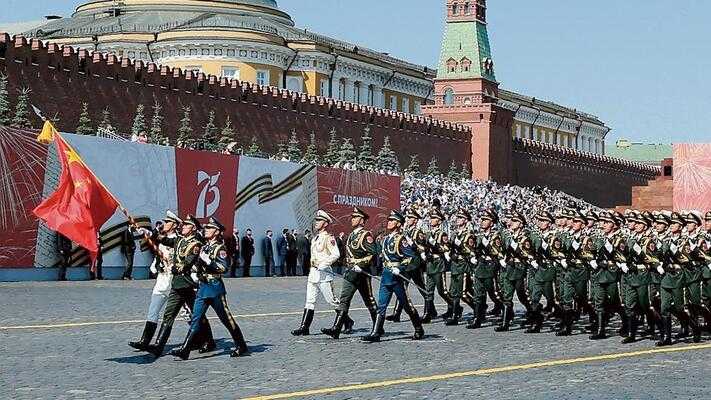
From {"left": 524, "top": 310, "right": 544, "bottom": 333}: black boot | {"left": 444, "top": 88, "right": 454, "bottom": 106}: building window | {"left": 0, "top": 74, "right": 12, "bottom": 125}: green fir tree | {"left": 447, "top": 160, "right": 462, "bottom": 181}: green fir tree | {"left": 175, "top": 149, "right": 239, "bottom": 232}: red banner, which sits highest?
{"left": 444, "top": 88, "right": 454, "bottom": 106}: building window

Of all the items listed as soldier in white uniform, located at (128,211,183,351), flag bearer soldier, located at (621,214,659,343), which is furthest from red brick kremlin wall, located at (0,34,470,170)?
soldier in white uniform, located at (128,211,183,351)

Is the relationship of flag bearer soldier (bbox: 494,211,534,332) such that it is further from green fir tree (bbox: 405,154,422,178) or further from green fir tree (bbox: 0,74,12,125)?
green fir tree (bbox: 405,154,422,178)

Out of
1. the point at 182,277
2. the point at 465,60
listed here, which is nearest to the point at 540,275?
the point at 182,277

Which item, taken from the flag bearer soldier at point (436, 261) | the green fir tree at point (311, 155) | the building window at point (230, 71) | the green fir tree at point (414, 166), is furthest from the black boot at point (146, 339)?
the building window at point (230, 71)

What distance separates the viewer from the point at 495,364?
11.8 meters

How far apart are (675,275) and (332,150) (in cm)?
3361

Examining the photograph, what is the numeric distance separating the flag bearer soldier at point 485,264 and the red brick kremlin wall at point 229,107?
65.7 feet

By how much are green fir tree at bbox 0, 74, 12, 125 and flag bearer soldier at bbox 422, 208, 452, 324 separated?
15.4 metres

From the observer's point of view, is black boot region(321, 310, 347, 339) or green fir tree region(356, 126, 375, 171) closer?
black boot region(321, 310, 347, 339)

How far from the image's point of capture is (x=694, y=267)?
14602 mm

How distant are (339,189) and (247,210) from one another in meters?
4.17

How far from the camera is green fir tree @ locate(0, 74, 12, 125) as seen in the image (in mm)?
31039

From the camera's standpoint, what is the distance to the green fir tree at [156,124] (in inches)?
1464

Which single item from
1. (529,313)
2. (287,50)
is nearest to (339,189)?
(529,313)
